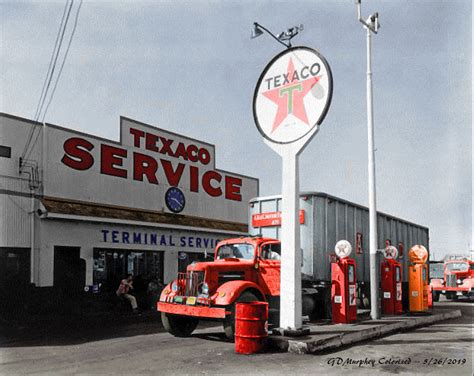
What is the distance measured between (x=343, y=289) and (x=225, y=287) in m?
3.21

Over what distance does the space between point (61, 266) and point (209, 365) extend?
39.2 ft

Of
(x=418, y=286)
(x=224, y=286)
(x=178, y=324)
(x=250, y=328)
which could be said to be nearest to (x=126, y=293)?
(x=178, y=324)

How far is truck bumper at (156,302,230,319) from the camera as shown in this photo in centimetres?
1007

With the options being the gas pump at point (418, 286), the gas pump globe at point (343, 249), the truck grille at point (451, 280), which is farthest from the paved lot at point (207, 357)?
the truck grille at point (451, 280)

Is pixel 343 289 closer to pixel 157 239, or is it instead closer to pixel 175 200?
pixel 157 239

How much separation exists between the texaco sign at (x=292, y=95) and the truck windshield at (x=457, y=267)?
17811mm

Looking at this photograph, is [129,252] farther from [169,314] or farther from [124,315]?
[169,314]

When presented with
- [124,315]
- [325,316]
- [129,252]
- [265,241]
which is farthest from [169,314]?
[129,252]

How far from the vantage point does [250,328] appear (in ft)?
30.2

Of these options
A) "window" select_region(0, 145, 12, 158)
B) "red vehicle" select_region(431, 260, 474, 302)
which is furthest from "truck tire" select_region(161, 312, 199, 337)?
"red vehicle" select_region(431, 260, 474, 302)

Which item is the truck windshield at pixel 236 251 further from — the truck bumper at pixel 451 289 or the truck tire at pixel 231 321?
the truck bumper at pixel 451 289

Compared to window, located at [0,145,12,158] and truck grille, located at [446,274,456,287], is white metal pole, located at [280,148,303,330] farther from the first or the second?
truck grille, located at [446,274,456,287]

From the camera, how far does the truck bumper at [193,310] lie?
1007cm

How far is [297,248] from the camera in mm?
10133
